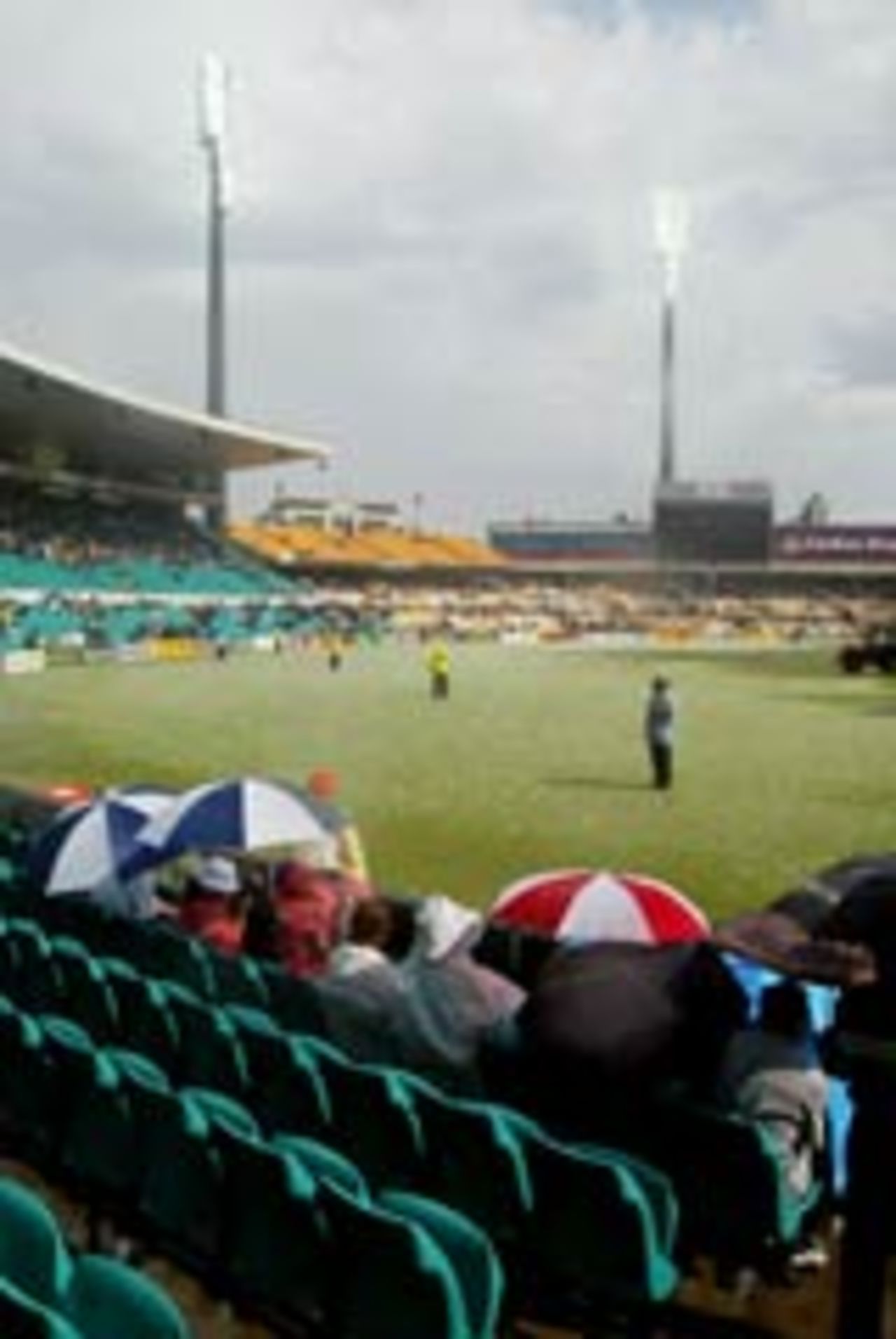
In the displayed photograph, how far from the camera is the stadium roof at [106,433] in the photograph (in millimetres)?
76000

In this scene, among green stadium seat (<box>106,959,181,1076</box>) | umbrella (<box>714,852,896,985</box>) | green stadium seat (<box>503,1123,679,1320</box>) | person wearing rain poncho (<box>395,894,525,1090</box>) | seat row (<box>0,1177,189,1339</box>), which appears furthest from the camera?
green stadium seat (<box>106,959,181,1076</box>)

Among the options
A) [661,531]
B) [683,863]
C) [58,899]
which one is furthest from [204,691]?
[661,531]

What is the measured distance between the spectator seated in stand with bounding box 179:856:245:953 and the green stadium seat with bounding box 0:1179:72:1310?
4.87 metres

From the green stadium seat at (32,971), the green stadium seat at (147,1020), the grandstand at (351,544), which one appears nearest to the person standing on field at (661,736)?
the green stadium seat at (32,971)

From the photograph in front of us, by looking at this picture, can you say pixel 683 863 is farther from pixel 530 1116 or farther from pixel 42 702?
pixel 42 702

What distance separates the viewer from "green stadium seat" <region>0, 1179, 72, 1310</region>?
5289 mm

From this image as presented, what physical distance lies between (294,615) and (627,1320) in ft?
285

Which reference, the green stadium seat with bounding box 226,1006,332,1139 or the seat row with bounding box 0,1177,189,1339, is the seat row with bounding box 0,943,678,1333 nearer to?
the green stadium seat with bounding box 226,1006,332,1139

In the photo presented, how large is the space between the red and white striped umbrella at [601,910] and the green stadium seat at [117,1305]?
4233mm

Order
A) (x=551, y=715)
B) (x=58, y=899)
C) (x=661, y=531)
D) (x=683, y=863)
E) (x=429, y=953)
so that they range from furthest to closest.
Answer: (x=661, y=531)
(x=551, y=715)
(x=683, y=863)
(x=58, y=899)
(x=429, y=953)

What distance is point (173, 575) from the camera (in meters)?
92.8

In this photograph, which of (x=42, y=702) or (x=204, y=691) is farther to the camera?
(x=204, y=691)

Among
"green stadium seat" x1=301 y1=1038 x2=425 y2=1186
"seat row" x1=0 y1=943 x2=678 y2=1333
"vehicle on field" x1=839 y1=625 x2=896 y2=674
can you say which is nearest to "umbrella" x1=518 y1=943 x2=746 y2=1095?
"seat row" x1=0 y1=943 x2=678 y2=1333

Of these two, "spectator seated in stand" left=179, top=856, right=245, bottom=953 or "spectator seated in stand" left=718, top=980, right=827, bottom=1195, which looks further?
"spectator seated in stand" left=179, top=856, right=245, bottom=953
